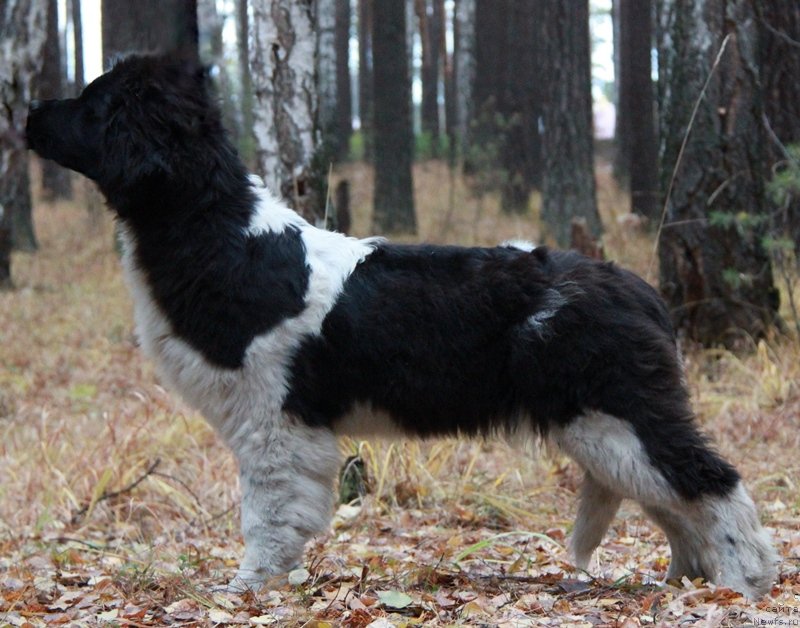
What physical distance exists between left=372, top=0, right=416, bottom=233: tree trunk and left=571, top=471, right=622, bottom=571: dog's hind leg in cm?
1380

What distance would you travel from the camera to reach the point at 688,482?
4.04 metres

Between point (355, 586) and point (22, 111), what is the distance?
145 inches

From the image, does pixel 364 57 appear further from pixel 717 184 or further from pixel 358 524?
pixel 358 524

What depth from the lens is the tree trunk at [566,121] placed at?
607 inches

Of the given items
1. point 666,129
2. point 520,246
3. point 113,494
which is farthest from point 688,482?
point 666,129

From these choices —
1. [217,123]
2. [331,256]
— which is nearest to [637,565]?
[331,256]

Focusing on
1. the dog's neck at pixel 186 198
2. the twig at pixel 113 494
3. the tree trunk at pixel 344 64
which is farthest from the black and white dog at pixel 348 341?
the tree trunk at pixel 344 64

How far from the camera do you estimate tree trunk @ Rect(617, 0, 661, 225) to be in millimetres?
17594

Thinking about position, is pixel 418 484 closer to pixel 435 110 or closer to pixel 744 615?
pixel 744 615

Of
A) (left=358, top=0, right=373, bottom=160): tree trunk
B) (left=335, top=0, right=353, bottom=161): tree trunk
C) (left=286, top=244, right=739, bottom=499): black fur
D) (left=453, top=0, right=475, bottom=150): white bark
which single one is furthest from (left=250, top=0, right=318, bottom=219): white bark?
(left=358, top=0, right=373, bottom=160): tree trunk

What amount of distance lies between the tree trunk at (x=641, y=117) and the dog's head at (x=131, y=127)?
1180cm

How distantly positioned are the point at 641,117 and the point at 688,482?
50.6 ft

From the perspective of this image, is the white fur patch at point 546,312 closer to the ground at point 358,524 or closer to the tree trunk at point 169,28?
the ground at point 358,524

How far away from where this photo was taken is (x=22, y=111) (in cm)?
620
